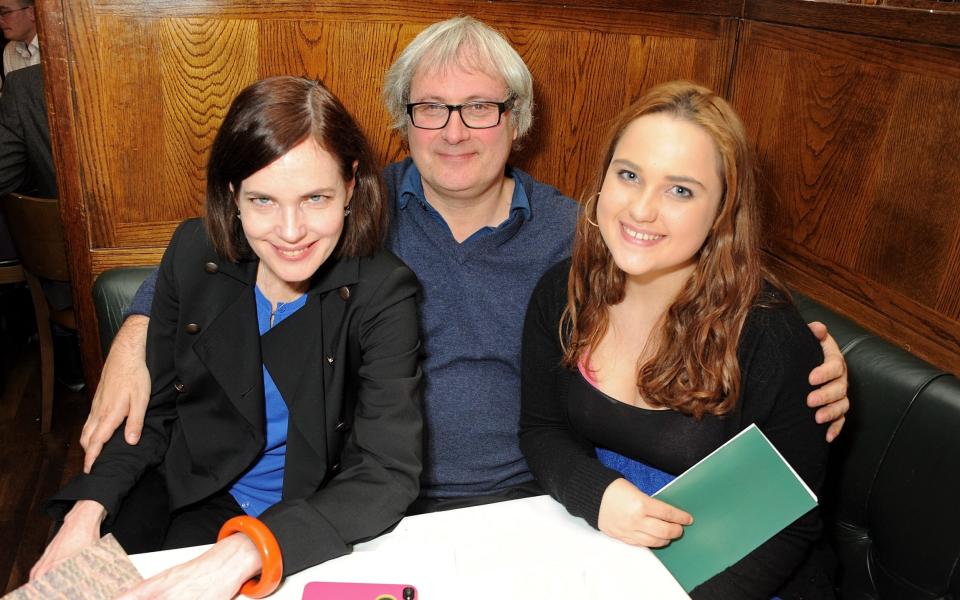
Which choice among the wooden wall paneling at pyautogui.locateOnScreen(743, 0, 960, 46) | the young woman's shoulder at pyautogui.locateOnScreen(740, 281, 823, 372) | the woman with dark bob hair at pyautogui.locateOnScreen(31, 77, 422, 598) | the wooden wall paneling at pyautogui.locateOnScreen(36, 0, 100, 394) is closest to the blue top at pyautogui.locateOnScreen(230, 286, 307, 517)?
the woman with dark bob hair at pyautogui.locateOnScreen(31, 77, 422, 598)

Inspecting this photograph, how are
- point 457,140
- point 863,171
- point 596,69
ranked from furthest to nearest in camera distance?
point 596,69
point 863,171
point 457,140

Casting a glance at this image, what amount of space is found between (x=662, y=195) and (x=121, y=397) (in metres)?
1.15

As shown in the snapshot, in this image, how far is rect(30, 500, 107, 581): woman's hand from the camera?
4.37 feet

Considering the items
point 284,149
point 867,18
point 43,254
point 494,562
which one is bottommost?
point 43,254

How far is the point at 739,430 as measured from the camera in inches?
61.1

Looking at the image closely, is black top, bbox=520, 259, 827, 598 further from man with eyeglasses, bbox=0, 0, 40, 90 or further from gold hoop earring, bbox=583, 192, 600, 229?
man with eyeglasses, bbox=0, 0, 40, 90

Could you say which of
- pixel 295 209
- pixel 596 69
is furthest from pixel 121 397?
pixel 596 69

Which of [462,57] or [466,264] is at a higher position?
[462,57]

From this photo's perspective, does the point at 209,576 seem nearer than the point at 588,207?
Yes

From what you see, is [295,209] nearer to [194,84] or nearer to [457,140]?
[457,140]

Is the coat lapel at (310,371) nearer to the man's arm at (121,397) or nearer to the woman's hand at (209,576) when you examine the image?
the man's arm at (121,397)

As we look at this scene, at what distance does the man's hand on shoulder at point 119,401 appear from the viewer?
5.05 ft

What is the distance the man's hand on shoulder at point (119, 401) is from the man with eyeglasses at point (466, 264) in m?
0.23

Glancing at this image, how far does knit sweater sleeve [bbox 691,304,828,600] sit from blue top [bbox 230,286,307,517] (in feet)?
3.00
